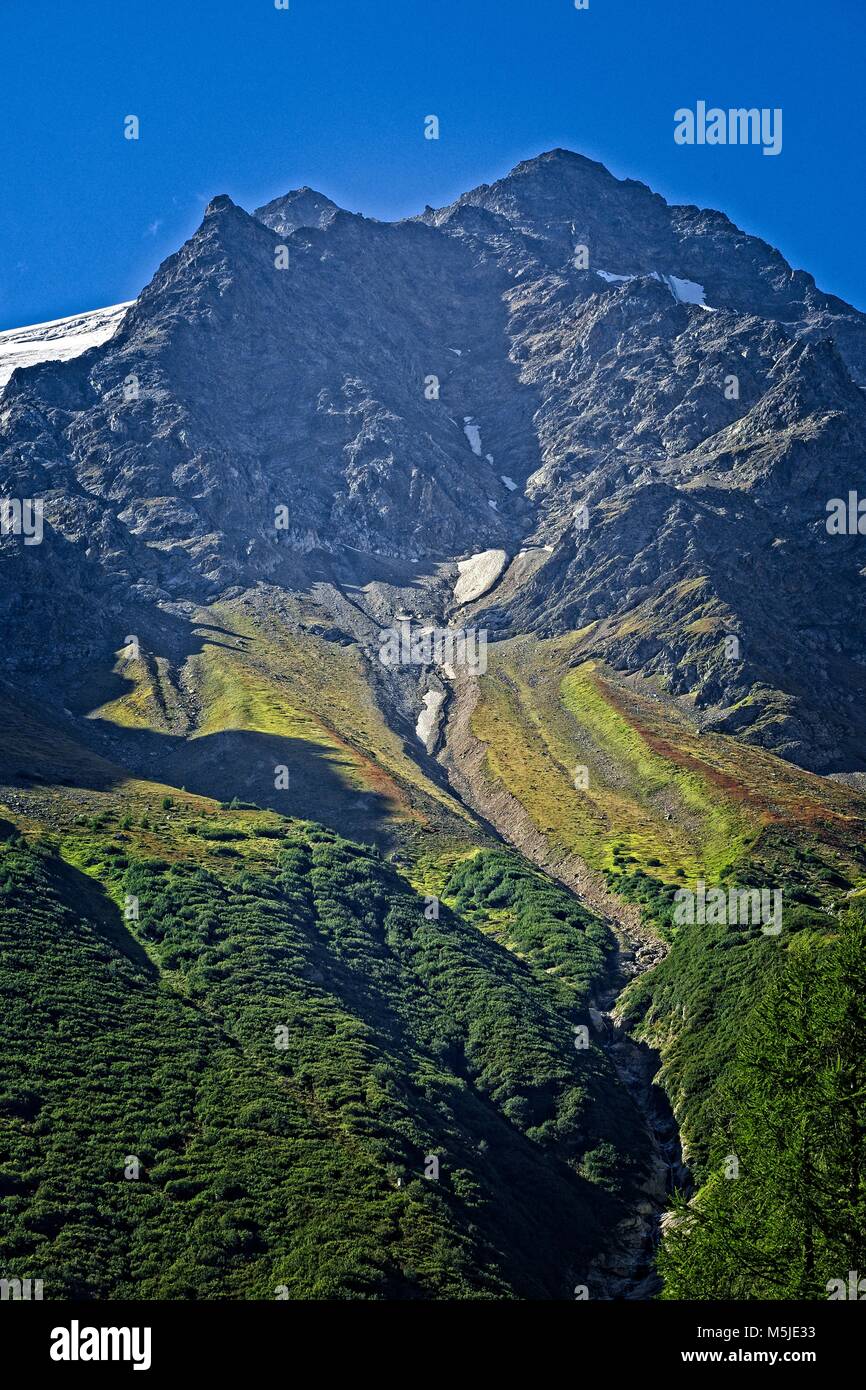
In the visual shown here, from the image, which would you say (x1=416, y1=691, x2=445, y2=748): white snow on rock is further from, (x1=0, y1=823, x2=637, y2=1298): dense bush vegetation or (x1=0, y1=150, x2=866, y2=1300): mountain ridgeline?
(x1=0, y1=823, x2=637, y2=1298): dense bush vegetation

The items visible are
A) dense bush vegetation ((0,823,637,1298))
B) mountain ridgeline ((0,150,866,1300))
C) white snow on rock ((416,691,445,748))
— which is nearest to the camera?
mountain ridgeline ((0,150,866,1300))

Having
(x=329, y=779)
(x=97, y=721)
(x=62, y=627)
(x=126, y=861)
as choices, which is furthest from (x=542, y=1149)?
(x=62, y=627)

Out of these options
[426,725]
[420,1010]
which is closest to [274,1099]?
[420,1010]

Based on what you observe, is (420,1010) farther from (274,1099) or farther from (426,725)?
(426,725)

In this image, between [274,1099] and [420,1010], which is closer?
[274,1099]

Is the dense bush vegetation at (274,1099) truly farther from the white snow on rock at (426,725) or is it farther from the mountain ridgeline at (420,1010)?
the white snow on rock at (426,725)

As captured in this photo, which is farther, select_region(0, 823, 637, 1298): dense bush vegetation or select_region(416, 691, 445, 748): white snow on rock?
select_region(416, 691, 445, 748): white snow on rock

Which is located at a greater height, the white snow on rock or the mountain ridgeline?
the white snow on rock

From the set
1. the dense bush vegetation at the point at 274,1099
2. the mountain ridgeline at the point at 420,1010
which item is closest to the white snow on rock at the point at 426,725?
the mountain ridgeline at the point at 420,1010

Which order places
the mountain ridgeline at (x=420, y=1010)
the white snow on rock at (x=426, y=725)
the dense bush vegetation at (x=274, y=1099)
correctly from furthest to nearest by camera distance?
the white snow on rock at (x=426, y=725) < the dense bush vegetation at (x=274, y=1099) < the mountain ridgeline at (x=420, y=1010)

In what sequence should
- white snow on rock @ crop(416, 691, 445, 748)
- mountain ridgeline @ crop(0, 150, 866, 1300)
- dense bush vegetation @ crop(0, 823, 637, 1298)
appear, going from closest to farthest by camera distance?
mountain ridgeline @ crop(0, 150, 866, 1300)
dense bush vegetation @ crop(0, 823, 637, 1298)
white snow on rock @ crop(416, 691, 445, 748)

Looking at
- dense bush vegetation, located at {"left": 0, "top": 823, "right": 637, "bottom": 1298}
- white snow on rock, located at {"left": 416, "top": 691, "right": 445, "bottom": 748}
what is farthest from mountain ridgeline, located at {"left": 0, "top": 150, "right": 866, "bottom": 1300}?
white snow on rock, located at {"left": 416, "top": 691, "right": 445, "bottom": 748}
